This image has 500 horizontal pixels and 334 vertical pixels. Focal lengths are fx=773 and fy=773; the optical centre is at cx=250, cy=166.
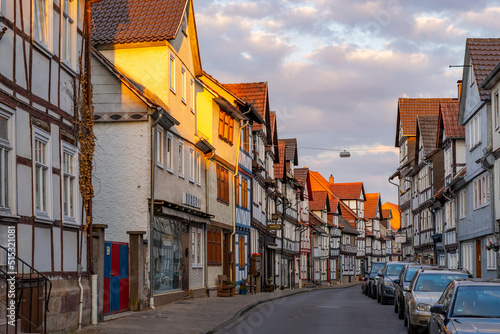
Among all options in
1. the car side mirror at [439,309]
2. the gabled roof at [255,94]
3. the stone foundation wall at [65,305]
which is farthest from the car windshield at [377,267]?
the car side mirror at [439,309]

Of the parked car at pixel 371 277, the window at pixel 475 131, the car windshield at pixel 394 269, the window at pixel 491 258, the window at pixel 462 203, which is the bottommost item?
the parked car at pixel 371 277

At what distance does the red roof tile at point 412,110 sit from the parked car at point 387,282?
29802 millimetres

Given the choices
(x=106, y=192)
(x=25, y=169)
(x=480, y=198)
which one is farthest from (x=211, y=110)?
(x=25, y=169)

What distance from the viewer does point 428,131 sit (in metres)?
50.4

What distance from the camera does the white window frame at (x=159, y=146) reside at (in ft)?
78.3

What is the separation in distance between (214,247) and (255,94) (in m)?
13.3

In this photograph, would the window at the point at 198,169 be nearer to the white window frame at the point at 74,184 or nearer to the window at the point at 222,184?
the window at the point at 222,184

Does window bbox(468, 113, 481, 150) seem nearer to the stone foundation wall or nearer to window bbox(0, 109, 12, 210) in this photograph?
the stone foundation wall

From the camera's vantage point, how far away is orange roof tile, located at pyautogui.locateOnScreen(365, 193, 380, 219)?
11194 cm

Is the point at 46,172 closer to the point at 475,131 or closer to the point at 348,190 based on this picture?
the point at 475,131

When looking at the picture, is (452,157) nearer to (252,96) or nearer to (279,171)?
(252,96)

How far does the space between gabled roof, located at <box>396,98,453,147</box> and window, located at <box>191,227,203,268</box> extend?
32.4m

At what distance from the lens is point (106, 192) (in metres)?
→ 23.1

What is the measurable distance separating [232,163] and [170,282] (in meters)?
11.0
